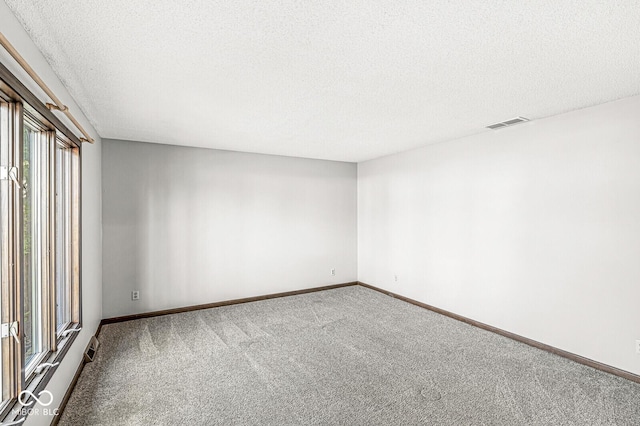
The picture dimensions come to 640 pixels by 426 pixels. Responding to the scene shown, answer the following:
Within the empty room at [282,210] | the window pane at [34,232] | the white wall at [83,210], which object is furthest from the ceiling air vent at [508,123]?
the window pane at [34,232]

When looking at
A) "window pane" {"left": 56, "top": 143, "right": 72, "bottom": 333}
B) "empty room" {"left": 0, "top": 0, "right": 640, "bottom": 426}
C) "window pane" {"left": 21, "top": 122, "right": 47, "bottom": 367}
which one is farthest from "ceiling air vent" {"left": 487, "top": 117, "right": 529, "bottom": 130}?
"window pane" {"left": 56, "top": 143, "right": 72, "bottom": 333}

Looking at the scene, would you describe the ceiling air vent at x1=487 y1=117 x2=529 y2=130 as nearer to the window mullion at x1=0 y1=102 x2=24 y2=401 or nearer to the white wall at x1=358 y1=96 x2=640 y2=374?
the white wall at x1=358 y1=96 x2=640 y2=374

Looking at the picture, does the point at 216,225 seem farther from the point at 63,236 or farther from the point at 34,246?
the point at 34,246

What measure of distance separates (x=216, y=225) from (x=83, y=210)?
1.91 meters

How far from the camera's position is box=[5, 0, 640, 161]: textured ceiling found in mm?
1542

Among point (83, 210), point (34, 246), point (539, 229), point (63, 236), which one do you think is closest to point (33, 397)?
point (34, 246)

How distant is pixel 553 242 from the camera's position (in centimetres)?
320

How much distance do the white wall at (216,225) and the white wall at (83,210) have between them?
29 centimetres

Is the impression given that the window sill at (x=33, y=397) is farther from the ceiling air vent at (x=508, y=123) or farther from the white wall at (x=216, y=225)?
the ceiling air vent at (x=508, y=123)

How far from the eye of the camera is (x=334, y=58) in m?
2.01

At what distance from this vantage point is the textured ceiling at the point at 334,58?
5.06 feet

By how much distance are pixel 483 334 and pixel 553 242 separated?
1278 mm

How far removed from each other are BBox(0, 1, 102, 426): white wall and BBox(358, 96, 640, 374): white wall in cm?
411

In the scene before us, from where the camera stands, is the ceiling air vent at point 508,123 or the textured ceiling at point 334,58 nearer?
the textured ceiling at point 334,58
